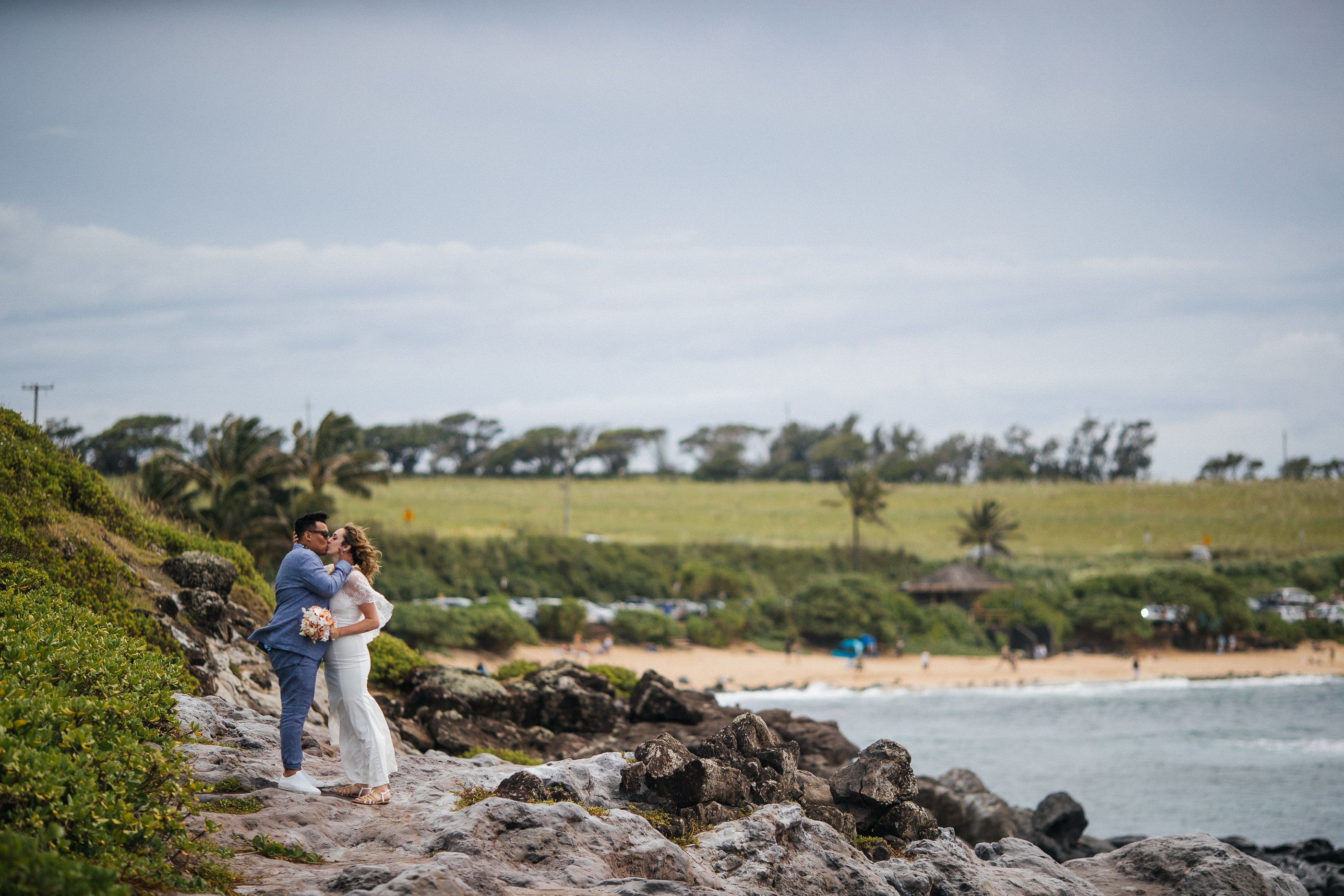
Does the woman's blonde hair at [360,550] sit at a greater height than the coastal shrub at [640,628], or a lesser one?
greater

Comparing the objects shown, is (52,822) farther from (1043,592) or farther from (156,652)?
(1043,592)

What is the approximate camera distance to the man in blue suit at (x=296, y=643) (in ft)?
20.8

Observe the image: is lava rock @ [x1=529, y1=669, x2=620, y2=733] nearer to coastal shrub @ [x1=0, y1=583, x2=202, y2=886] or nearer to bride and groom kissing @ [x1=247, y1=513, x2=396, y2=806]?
bride and groom kissing @ [x1=247, y1=513, x2=396, y2=806]

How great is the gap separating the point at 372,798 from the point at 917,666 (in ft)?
134

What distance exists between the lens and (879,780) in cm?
820

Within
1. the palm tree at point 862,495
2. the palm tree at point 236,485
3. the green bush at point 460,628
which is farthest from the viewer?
the palm tree at point 862,495

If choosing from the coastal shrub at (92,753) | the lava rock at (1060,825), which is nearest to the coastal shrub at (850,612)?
the lava rock at (1060,825)

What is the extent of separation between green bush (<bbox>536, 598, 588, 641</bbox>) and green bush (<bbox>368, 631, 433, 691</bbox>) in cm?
2824

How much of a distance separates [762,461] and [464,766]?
4211 inches

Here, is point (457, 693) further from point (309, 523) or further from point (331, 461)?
point (331, 461)

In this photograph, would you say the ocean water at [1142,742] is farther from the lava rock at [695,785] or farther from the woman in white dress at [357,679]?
the woman in white dress at [357,679]

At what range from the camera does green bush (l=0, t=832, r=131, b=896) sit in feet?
10.8

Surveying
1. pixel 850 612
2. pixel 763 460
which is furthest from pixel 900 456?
pixel 850 612

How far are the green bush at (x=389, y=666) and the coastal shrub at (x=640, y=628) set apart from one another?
30368 millimetres
